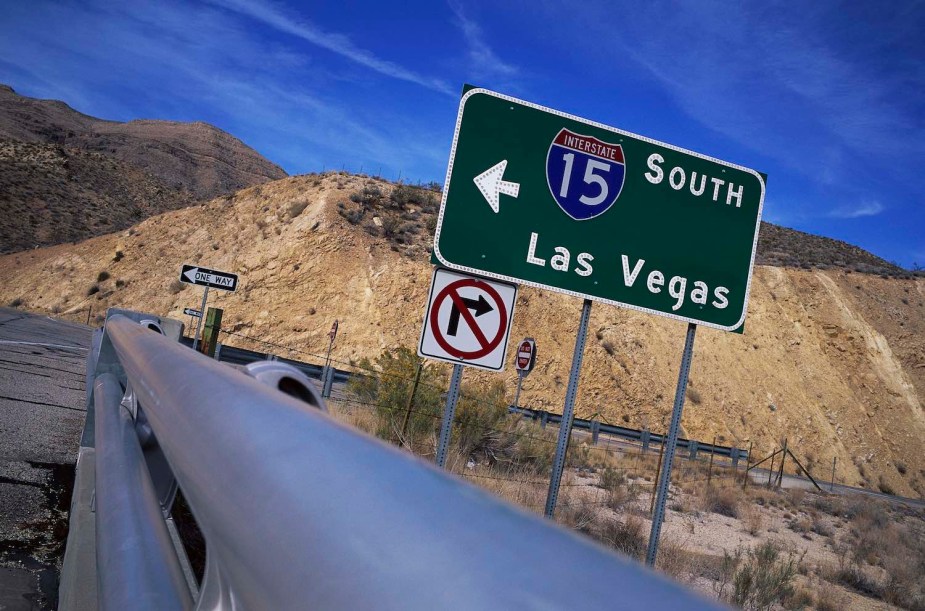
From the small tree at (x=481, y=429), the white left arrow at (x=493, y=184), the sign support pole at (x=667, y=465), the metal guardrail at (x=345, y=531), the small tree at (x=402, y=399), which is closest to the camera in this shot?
the metal guardrail at (x=345, y=531)

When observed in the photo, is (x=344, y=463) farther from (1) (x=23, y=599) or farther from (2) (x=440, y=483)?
(1) (x=23, y=599)

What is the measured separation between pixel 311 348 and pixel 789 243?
37.9 metres

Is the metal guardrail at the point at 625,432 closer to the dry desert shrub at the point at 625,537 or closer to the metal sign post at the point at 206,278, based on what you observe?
the metal sign post at the point at 206,278

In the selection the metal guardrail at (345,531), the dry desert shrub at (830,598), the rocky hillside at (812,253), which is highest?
the rocky hillside at (812,253)

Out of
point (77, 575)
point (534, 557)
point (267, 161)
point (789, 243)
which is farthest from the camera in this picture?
point (267, 161)

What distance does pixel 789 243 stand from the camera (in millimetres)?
55156

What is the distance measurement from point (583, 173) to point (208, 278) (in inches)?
378

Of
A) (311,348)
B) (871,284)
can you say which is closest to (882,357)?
(871,284)

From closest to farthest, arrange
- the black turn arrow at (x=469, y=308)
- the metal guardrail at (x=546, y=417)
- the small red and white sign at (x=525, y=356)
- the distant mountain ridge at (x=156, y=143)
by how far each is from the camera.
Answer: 1. the black turn arrow at (x=469, y=308)
2. the metal guardrail at (x=546, y=417)
3. the small red and white sign at (x=525, y=356)
4. the distant mountain ridge at (x=156, y=143)

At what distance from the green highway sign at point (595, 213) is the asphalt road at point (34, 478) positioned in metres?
3.16

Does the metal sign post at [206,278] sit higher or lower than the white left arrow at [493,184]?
lower

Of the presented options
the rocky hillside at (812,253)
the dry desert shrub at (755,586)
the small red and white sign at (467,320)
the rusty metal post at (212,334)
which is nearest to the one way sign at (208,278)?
the rusty metal post at (212,334)

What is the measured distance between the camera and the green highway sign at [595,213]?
6.53 metres

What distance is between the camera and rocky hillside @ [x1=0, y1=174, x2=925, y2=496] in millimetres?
34156
